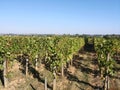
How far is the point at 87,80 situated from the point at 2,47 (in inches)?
716

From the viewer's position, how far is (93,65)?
64.3m

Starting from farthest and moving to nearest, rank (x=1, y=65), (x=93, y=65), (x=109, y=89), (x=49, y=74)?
(x=93, y=65), (x=49, y=74), (x=1, y=65), (x=109, y=89)

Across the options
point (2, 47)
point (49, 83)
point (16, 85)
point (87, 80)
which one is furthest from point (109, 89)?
point (2, 47)

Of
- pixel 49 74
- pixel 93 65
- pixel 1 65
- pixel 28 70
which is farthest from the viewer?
pixel 93 65

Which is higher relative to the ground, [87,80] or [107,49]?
[107,49]

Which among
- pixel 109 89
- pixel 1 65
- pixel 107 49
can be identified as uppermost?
pixel 107 49

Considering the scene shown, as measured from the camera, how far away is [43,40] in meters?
59.4

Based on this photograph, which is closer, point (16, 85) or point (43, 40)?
point (16, 85)

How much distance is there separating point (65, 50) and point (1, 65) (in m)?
13.5

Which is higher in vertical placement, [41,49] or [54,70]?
[41,49]

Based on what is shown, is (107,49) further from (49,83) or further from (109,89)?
(49,83)

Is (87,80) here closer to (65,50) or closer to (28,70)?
(65,50)

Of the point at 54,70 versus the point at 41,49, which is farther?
the point at 41,49

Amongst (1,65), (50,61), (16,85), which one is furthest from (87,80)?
(1,65)
